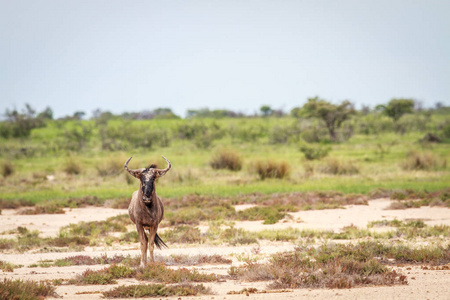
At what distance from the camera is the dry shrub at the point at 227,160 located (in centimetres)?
3800

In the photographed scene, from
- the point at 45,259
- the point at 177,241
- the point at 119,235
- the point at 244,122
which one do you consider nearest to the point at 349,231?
the point at 177,241

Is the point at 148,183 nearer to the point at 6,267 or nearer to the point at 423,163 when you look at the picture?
the point at 6,267

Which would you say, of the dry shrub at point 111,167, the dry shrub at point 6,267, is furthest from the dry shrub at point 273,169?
the dry shrub at point 6,267

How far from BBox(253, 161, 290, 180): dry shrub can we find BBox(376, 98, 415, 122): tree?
40458 millimetres

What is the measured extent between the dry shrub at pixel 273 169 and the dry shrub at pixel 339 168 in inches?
153

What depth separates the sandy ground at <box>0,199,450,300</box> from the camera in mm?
9438

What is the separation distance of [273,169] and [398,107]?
41.2 meters

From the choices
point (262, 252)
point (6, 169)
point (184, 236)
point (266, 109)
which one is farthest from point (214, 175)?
point (266, 109)

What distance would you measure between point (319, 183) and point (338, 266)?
21642 millimetres

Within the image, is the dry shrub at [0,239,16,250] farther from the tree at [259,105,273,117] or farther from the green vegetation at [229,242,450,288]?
the tree at [259,105,273,117]

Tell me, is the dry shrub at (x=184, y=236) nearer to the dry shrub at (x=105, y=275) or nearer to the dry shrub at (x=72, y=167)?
the dry shrub at (x=105, y=275)

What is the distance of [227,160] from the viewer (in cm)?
3819

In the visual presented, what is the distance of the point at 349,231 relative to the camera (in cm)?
1755

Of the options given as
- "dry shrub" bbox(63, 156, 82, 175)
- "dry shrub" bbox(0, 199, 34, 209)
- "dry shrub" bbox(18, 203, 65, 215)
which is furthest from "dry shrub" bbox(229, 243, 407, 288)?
"dry shrub" bbox(63, 156, 82, 175)
